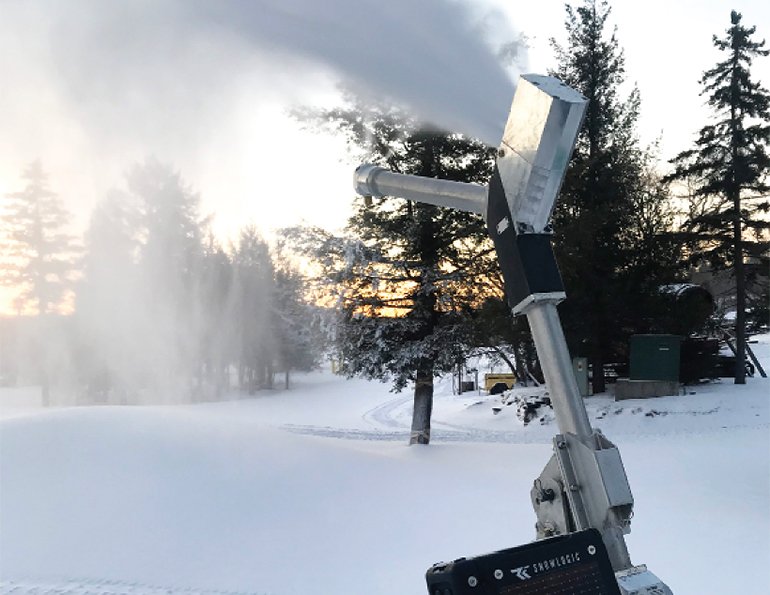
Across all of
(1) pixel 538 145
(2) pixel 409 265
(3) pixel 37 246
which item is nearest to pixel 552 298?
(1) pixel 538 145

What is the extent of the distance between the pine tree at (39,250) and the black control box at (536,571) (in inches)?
779

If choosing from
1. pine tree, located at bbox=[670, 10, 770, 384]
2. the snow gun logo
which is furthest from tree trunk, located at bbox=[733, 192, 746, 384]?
the snow gun logo

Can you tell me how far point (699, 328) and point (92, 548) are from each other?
741 inches

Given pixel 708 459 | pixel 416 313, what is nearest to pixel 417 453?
pixel 416 313

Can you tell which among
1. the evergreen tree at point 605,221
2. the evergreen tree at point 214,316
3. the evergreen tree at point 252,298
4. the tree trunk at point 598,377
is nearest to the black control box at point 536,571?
the evergreen tree at point 605,221

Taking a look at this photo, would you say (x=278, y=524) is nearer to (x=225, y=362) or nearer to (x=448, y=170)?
(x=448, y=170)

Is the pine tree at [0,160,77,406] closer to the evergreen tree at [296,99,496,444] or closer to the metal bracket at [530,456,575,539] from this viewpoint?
the evergreen tree at [296,99,496,444]

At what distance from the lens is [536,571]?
137cm

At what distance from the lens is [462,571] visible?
129cm

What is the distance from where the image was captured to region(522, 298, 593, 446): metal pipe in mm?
1907

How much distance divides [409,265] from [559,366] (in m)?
10.7

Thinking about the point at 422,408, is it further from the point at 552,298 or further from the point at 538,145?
the point at 538,145

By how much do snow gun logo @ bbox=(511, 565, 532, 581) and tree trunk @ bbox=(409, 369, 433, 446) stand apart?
11741 millimetres

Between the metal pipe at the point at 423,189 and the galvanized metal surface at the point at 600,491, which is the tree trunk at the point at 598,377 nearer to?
the metal pipe at the point at 423,189
